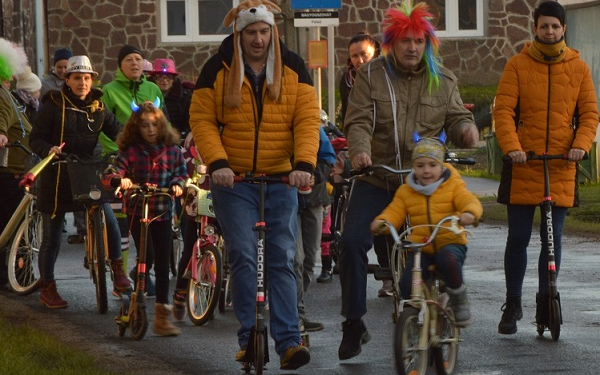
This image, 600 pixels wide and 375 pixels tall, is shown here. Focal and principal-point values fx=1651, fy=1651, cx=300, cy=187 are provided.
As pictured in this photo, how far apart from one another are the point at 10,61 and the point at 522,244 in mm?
4977

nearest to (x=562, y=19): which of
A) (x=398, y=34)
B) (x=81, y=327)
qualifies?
(x=398, y=34)

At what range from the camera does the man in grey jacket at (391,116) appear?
9117 mm

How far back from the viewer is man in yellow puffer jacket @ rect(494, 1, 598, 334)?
9969mm

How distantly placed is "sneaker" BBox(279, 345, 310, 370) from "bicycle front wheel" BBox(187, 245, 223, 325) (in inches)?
91.1

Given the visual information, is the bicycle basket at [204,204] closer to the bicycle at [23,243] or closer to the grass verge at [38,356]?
the grass verge at [38,356]

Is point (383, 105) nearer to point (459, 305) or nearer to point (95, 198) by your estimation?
point (459, 305)

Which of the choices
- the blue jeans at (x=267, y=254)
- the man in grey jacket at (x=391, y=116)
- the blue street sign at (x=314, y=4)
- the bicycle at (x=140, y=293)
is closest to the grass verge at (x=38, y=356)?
the bicycle at (x=140, y=293)

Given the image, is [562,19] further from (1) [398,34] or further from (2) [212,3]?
(2) [212,3]

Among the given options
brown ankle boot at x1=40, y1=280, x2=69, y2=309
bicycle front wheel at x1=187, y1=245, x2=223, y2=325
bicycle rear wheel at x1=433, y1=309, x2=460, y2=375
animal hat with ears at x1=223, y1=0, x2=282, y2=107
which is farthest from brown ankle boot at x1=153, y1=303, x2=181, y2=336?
bicycle rear wheel at x1=433, y1=309, x2=460, y2=375

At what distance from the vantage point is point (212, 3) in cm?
3400

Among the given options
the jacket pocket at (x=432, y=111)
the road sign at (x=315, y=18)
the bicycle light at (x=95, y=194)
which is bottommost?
the bicycle light at (x=95, y=194)

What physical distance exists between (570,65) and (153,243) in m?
2.96

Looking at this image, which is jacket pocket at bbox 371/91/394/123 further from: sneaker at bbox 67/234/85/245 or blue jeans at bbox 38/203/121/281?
sneaker at bbox 67/234/85/245

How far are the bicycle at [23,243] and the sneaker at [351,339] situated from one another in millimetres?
4380
